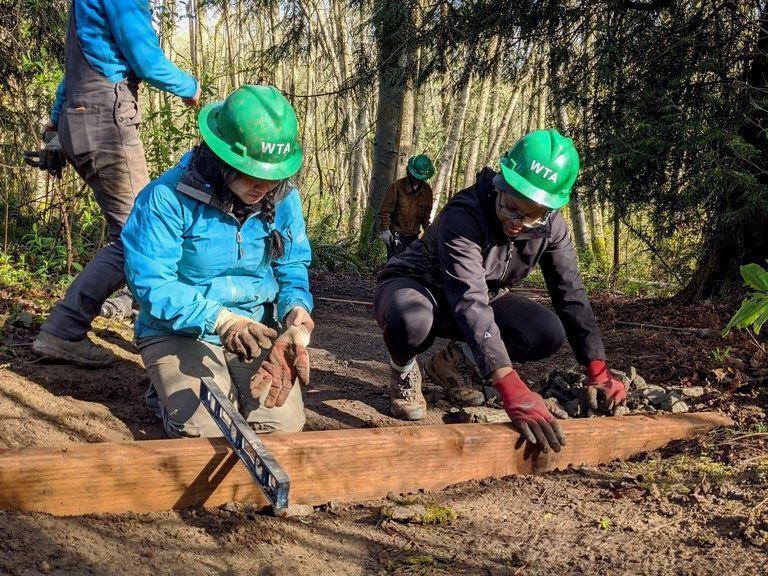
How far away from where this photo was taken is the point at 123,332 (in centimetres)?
465

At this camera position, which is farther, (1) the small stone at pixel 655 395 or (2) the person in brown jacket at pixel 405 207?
(2) the person in brown jacket at pixel 405 207

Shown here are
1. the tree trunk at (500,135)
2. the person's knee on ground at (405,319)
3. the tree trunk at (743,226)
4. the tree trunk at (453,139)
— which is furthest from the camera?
the tree trunk at (500,135)

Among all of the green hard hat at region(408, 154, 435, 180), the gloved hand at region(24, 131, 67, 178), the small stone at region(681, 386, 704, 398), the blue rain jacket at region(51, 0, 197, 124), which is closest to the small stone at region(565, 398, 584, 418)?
the small stone at region(681, 386, 704, 398)

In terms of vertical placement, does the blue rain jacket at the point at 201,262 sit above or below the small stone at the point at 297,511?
above

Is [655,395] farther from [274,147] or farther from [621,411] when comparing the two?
[274,147]

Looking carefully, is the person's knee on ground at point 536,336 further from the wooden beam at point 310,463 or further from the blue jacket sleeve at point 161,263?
the blue jacket sleeve at point 161,263

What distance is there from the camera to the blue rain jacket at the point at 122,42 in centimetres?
370

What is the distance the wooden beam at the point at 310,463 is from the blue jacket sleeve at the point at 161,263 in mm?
610

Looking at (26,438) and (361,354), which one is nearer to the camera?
(26,438)

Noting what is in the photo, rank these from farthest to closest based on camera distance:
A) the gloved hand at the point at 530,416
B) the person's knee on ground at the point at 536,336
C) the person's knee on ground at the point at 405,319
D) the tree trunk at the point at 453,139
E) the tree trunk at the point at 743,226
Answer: the tree trunk at the point at 453,139 < the tree trunk at the point at 743,226 < the person's knee on ground at the point at 536,336 < the person's knee on ground at the point at 405,319 < the gloved hand at the point at 530,416

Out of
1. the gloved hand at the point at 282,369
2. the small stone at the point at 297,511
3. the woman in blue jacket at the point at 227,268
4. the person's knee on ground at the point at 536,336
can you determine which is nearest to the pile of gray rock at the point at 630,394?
the person's knee on ground at the point at 536,336

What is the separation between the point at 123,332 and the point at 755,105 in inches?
178

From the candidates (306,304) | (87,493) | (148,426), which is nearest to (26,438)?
(148,426)

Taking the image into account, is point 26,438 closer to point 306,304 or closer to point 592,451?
point 306,304
